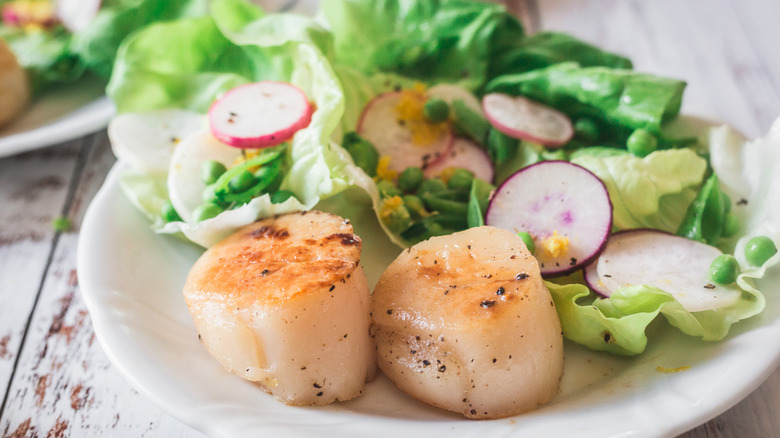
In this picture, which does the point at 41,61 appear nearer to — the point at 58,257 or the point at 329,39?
the point at 58,257

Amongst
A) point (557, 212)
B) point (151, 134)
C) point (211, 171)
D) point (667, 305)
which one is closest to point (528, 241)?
point (557, 212)

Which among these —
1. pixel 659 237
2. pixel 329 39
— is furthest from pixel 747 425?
pixel 329 39

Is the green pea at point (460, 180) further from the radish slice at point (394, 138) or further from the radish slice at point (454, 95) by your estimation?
the radish slice at point (454, 95)

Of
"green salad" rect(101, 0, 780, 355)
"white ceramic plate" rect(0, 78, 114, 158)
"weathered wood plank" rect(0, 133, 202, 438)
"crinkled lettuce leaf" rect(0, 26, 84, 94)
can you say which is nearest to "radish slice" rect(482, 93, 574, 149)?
"green salad" rect(101, 0, 780, 355)

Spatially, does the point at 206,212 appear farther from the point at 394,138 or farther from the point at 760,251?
the point at 760,251

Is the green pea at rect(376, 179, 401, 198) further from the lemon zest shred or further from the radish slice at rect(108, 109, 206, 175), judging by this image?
the radish slice at rect(108, 109, 206, 175)

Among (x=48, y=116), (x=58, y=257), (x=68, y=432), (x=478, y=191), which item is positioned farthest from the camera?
(x=48, y=116)
